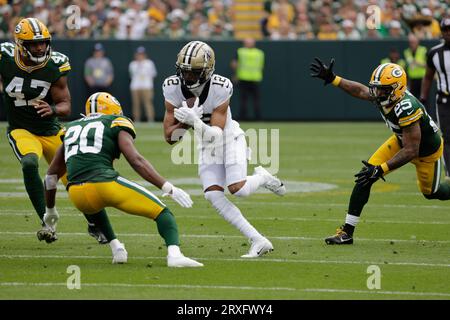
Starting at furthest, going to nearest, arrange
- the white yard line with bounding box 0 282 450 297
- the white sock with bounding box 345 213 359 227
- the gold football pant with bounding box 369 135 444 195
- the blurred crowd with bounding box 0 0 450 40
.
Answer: the blurred crowd with bounding box 0 0 450 40 < the gold football pant with bounding box 369 135 444 195 < the white sock with bounding box 345 213 359 227 < the white yard line with bounding box 0 282 450 297

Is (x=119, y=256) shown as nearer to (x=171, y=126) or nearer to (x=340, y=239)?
(x=171, y=126)

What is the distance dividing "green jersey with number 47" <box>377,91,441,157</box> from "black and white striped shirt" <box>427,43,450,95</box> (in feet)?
9.92

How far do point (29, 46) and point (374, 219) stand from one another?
11.8 feet

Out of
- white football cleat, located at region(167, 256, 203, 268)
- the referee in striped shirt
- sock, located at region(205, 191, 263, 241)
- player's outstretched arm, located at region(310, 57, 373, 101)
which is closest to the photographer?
white football cleat, located at region(167, 256, 203, 268)

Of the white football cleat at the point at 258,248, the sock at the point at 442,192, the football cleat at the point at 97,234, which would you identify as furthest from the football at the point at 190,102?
the sock at the point at 442,192

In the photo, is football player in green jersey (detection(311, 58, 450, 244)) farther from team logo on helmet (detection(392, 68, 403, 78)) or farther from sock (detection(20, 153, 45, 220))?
sock (detection(20, 153, 45, 220))

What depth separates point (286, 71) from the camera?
873 inches

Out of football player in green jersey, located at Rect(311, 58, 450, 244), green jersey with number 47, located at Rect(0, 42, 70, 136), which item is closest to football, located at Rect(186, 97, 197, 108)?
football player in green jersey, located at Rect(311, 58, 450, 244)

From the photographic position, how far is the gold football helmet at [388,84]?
797 cm

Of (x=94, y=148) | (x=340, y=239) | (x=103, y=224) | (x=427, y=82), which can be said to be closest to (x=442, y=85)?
(x=427, y=82)

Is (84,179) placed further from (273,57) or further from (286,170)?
(273,57)

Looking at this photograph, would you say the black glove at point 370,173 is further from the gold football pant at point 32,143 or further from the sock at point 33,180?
the sock at point 33,180

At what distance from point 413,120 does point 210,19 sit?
15.2 meters

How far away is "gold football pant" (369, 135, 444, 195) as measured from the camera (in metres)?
8.23
